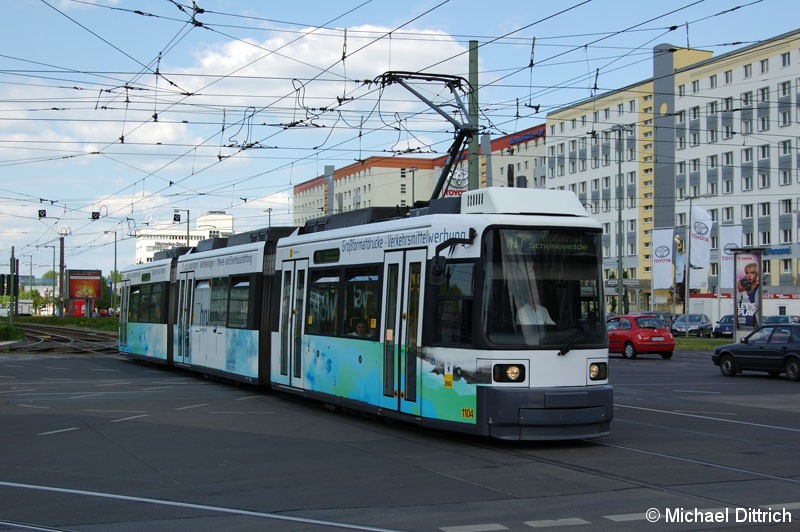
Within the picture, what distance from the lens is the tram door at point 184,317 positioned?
2392 centimetres

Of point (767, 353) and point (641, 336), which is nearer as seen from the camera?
point (767, 353)

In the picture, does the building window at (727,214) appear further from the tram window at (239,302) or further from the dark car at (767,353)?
the tram window at (239,302)

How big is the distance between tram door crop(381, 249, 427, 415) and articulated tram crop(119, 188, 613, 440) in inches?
1.1

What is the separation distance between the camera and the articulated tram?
11648 millimetres

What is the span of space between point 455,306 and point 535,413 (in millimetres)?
1666

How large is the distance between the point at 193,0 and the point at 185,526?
15407 millimetres

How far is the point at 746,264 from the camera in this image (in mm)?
35375

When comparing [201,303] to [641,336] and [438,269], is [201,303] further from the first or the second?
[641,336]

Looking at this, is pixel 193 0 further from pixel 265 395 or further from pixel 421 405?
pixel 421 405

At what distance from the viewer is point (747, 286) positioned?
117ft

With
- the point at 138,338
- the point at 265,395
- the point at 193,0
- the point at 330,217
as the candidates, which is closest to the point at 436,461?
the point at 330,217

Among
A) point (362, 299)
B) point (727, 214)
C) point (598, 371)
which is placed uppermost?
point (727, 214)

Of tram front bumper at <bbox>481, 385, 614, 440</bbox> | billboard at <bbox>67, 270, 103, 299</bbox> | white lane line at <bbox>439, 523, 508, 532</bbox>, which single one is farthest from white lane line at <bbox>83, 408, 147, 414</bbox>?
billboard at <bbox>67, 270, 103, 299</bbox>

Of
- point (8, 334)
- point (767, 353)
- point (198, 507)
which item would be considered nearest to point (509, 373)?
point (198, 507)
